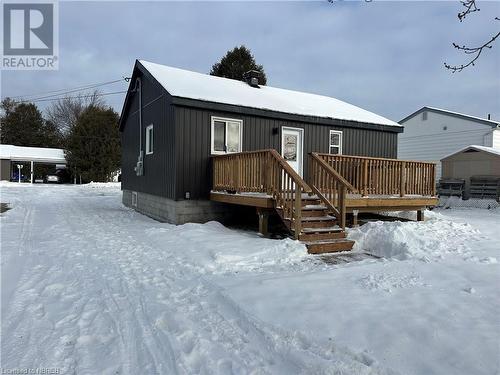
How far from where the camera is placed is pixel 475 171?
1530 cm

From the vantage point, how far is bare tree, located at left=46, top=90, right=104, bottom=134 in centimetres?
4714

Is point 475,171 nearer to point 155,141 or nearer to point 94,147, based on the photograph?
point 155,141

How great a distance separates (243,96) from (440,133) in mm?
15245

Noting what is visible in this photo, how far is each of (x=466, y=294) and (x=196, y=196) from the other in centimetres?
714

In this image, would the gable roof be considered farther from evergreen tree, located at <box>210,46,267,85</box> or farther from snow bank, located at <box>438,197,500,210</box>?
evergreen tree, located at <box>210,46,267,85</box>

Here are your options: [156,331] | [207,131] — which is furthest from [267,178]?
[156,331]

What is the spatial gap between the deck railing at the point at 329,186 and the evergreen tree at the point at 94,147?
28861 mm

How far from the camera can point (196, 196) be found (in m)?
9.91

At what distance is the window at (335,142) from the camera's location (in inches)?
481

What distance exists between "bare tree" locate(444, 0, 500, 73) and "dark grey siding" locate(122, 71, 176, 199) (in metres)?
7.20

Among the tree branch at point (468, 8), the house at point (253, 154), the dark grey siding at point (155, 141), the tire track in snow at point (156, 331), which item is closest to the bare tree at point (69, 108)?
the dark grey siding at point (155, 141)

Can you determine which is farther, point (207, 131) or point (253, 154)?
point (207, 131)

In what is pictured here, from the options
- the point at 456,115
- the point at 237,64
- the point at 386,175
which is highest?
the point at 237,64

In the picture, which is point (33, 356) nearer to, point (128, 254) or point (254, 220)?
point (128, 254)
